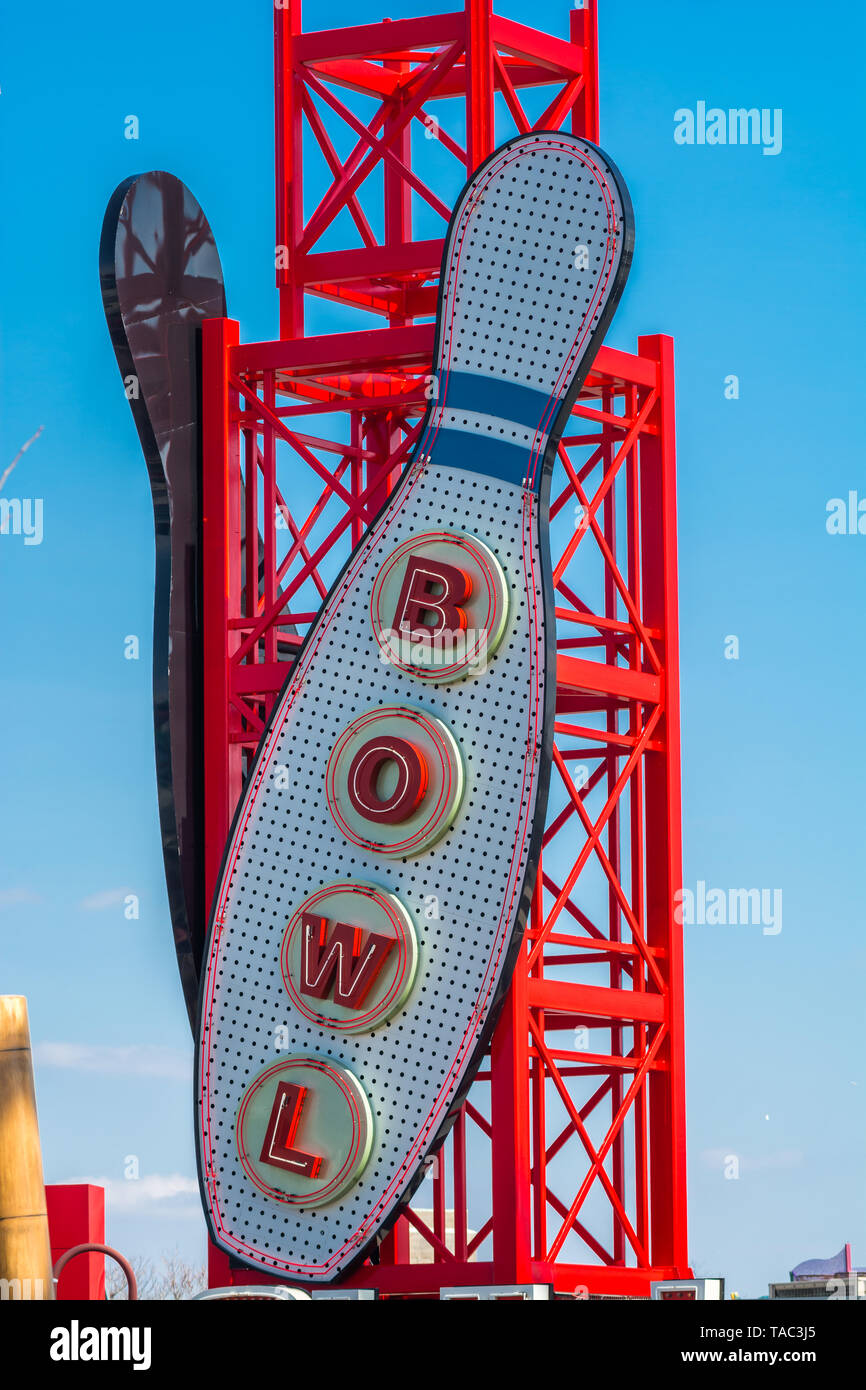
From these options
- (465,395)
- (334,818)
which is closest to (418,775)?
(334,818)

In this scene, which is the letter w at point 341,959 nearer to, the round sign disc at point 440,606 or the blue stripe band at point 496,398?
the round sign disc at point 440,606

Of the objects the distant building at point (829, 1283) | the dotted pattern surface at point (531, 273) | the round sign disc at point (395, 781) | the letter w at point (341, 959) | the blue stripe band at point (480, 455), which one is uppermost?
the dotted pattern surface at point (531, 273)

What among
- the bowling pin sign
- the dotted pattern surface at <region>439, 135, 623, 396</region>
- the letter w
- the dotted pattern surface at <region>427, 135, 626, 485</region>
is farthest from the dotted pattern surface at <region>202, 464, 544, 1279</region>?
the dotted pattern surface at <region>439, 135, 623, 396</region>

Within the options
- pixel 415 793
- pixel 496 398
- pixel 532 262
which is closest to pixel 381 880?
pixel 415 793

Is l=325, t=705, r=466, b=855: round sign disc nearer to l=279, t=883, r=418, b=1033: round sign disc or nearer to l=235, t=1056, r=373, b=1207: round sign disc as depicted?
l=279, t=883, r=418, b=1033: round sign disc

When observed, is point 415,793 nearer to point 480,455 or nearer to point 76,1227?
point 480,455

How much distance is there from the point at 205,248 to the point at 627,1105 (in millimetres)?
11251

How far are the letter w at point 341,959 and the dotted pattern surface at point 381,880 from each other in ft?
1.25

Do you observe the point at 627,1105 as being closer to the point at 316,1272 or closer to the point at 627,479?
the point at 316,1272

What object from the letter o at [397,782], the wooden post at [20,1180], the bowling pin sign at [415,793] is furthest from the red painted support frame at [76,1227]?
the wooden post at [20,1180]

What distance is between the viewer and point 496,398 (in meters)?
33.9

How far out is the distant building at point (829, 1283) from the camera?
32.3 meters

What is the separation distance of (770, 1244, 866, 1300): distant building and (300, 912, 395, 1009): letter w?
5.17 m

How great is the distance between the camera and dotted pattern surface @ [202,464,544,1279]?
33125 millimetres
